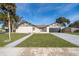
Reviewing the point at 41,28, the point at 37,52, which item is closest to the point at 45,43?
the point at 37,52

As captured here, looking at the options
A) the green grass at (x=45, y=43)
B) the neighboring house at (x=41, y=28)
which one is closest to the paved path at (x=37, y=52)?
the green grass at (x=45, y=43)

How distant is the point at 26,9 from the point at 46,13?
3.17 meters

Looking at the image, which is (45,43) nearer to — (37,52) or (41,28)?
(37,52)

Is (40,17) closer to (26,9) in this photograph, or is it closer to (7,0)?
Result: (26,9)

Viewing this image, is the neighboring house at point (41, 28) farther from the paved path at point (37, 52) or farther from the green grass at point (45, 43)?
the paved path at point (37, 52)

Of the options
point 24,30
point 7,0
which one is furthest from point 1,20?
point 7,0

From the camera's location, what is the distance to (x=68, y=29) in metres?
28.5

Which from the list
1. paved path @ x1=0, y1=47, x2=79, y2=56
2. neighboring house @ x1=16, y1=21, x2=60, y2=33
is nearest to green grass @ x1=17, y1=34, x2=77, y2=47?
paved path @ x1=0, y1=47, x2=79, y2=56

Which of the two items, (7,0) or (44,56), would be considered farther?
(7,0)

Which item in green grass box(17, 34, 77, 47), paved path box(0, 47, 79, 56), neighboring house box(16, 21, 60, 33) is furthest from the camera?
neighboring house box(16, 21, 60, 33)

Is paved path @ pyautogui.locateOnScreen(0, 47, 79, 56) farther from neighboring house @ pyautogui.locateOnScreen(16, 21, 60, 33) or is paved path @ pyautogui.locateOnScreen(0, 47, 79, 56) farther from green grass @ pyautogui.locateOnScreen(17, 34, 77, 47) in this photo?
neighboring house @ pyautogui.locateOnScreen(16, 21, 60, 33)

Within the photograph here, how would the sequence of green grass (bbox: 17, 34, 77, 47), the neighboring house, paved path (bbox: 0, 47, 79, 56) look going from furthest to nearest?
the neighboring house → green grass (bbox: 17, 34, 77, 47) → paved path (bbox: 0, 47, 79, 56)

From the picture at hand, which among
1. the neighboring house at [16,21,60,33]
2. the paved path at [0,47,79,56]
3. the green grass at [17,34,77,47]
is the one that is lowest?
the paved path at [0,47,79,56]

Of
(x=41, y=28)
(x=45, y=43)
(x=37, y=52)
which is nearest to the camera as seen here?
(x=37, y=52)
